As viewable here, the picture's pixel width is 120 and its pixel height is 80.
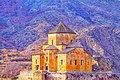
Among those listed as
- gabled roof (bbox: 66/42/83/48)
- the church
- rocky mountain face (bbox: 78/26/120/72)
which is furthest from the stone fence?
rocky mountain face (bbox: 78/26/120/72)

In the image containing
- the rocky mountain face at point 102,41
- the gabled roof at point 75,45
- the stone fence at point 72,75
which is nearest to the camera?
the stone fence at point 72,75

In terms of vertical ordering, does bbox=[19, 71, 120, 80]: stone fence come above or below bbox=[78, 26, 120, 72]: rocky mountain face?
below

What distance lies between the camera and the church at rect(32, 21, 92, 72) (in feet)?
308

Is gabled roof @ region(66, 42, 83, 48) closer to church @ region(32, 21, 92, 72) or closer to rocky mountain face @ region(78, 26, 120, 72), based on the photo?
church @ region(32, 21, 92, 72)

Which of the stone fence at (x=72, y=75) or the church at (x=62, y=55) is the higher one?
the church at (x=62, y=55)

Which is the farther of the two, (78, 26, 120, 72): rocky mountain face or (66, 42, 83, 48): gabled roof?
(78, 26, 120, 72): rocky mountain face

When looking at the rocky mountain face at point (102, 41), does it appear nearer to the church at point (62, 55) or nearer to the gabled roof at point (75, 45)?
the church at point (62, 55)

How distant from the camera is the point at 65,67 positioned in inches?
3686

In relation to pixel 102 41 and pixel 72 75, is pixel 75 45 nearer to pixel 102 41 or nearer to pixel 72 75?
pixel 72 75

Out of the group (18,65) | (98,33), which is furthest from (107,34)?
(18,65)

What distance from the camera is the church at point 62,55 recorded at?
94000 millimetres

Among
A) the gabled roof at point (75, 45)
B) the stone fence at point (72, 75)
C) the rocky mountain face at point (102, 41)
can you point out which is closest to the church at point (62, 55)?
the gabled roof at point (75, 45)

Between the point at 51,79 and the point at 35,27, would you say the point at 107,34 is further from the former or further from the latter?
the point at 51,79

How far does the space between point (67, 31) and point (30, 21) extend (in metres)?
102
